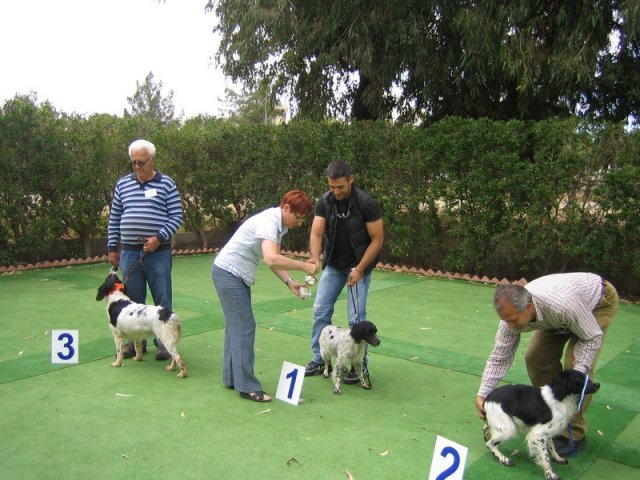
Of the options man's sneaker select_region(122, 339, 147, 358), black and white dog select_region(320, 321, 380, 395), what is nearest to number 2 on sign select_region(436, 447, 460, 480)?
black and white dog select_region(320, 321, 380, 395)

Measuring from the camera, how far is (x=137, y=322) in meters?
4.77

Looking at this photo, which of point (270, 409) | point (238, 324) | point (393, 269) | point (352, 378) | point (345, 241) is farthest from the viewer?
point (393, 269)

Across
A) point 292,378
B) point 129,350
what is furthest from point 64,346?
point 292,378

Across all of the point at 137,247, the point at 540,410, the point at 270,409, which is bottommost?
the point at 270,409

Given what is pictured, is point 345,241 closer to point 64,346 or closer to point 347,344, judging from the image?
point 347,344

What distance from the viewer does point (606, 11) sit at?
8.37 meters

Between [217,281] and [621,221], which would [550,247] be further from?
[217,281]

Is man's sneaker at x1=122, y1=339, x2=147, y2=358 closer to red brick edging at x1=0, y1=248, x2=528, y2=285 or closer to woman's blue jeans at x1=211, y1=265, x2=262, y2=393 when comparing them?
woman's blue jeans at x1=211, y1=265, x2=262, y2=393

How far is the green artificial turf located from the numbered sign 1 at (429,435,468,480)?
0.33 metres

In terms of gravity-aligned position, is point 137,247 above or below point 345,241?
below

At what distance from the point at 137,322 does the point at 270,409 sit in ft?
4.74

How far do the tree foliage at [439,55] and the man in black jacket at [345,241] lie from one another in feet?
17.1

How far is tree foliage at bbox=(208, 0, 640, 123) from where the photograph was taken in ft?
28.1

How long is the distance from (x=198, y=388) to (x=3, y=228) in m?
6.51
